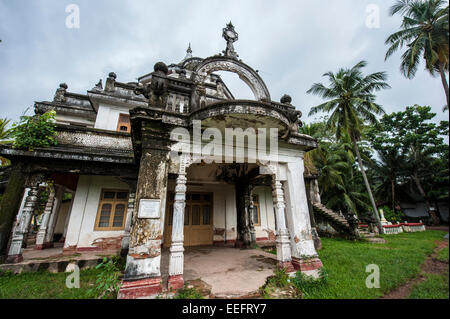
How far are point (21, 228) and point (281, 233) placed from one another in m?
7.95

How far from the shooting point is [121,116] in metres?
10.4

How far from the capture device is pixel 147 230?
3857 mm

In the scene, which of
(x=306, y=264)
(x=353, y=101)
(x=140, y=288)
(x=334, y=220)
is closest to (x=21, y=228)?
(x=140, y=288)

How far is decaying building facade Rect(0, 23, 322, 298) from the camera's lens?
4125 mm

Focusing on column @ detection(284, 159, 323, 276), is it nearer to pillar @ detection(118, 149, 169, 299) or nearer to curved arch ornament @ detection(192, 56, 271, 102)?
curved arch ornament @ detection(192, 56, 271, 102)

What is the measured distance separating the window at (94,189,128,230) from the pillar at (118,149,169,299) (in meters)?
5.78

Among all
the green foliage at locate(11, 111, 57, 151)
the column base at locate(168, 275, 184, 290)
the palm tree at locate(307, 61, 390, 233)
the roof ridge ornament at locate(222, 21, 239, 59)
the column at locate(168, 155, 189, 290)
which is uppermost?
the palm tree at locate(307, 61, 390, 233)

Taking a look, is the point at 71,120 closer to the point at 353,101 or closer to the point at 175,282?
the point at 175,282

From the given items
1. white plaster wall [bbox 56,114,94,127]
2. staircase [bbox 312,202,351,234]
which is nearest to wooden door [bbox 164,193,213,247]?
white plaster wall [bbox 56,114,94,127]
